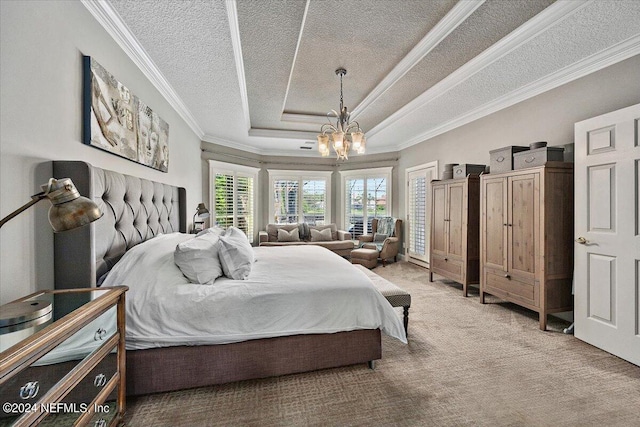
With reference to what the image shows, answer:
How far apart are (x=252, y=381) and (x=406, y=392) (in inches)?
40.1

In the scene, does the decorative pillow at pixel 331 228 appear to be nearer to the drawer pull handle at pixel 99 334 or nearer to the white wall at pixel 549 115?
the white wall at pixel 549 115

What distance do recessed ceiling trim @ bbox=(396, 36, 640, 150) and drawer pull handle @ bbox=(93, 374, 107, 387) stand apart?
4.29m

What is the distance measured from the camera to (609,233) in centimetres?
230

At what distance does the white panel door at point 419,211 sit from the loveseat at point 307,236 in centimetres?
128

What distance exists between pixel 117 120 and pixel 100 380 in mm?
1696

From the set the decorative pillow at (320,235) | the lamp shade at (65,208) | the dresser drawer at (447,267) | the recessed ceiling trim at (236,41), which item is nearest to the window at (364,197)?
the decorative pillow at (320,235)

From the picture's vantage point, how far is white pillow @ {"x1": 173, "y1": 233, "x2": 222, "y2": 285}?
1.89 meters

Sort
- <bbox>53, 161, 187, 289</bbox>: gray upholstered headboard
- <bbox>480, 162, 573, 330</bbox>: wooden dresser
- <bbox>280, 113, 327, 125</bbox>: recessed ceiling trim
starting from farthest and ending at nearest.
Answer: <bbox>280, 113, 327, 125</bbox>: recessed ceiling trim
<bbox>480, 162, 573, 330</bbox>: wooden dresser
<bbox>53, 161, 187, 289</bbox>: gray upholstered headboard

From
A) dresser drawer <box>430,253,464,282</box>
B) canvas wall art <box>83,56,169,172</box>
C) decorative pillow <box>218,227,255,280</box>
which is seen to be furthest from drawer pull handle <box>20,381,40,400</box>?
dresser drawer <box>430,253,464,282</box>

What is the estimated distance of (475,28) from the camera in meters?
2.34

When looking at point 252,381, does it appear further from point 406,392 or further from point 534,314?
point 534,314

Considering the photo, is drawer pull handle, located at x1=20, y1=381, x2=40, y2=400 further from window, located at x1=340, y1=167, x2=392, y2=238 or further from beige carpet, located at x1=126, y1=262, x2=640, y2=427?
window, located at x1=340, y1=167, x2=392, y2=238

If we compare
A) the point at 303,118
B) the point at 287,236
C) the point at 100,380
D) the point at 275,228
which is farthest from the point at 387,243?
the point at 100,380

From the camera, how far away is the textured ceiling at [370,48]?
6.75 ft
